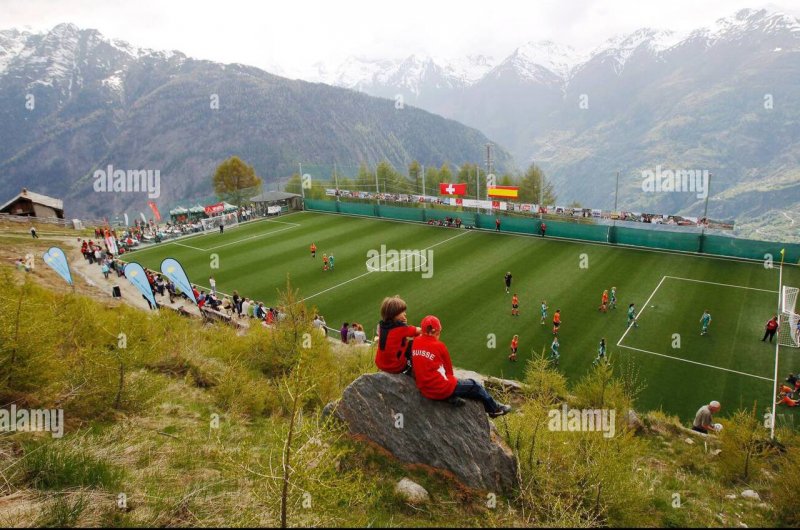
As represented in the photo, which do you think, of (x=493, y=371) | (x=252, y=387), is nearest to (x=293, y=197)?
(x=493, y=371)

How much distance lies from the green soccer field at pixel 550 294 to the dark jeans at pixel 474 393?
1264 cm

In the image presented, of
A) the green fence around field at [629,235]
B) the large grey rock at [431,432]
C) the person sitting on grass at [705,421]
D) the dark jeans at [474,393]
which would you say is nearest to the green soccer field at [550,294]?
the green fence around field at [629,235]

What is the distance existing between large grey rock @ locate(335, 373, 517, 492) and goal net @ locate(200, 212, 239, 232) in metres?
45.7

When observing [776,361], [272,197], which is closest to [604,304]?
[776,361]

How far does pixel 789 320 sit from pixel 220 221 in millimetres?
49321

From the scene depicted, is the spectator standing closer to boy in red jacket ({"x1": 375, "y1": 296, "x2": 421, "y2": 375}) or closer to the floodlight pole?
the floodlight pole

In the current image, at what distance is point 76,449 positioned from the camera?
20.6 feet

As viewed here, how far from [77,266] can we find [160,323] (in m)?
27.1

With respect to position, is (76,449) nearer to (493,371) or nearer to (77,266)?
(493,371)

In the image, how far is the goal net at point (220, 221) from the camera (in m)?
48.7

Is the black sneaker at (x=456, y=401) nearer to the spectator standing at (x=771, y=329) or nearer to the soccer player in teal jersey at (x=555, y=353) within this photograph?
the soccer player in teal jersey at (x=555, y=353)

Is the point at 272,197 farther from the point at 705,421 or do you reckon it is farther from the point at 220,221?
the point at 705,421

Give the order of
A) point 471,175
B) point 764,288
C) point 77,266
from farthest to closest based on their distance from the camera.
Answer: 1. point 471,175
2. point 77,266
3. point 764,288

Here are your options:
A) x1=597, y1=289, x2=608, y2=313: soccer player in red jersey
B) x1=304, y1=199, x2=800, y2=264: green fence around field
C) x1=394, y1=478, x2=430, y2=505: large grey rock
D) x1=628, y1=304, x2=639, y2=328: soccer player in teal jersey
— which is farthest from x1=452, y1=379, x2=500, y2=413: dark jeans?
x1=304, y1=199, x2=800, y2=264: green fence around field
